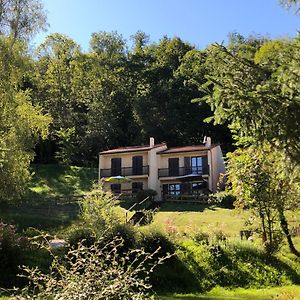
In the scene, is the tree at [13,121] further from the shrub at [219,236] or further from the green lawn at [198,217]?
the shrub at [219,236]

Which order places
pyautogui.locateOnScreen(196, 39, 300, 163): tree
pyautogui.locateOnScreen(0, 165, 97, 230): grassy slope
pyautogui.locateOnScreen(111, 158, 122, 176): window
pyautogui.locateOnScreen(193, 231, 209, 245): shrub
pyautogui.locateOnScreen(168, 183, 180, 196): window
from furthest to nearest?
1. pyautogui.locateOnScreen(111, 158, 122, 176): window
2. pyautogui.locateOnScreen(168, 183, 180, 196): window
3. pyautogui.locateOnScreen(0, 165, 97, 230): grassy slope
4. pyautogui.locateOnScreen(193, 231, 209, 245): shrub
5. pyautogui.locateOnScreen(196, 39, 300, 163): tree

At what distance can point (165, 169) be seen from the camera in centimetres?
4394

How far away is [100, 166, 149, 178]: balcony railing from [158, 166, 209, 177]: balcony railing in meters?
1.60

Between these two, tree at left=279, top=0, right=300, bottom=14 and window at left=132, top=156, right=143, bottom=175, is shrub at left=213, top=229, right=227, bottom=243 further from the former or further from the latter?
window at left=132, top=156, right=143, bottom=175

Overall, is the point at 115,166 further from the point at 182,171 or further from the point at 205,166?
the point at 205,166

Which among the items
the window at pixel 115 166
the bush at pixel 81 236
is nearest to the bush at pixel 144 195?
the window at pixel 115 166

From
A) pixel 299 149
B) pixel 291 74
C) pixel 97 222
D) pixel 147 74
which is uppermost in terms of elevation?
pixel 147 74

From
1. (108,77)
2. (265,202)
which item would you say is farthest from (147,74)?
(265,202)

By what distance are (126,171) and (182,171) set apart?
5.68 m

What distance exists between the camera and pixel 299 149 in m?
7.69

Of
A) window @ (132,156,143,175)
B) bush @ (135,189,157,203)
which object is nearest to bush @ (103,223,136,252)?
bush @ (135,189,157,203)

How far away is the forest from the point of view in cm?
766

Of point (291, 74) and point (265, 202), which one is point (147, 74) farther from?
point (291, 74)

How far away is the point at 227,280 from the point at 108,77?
47.5 metres
